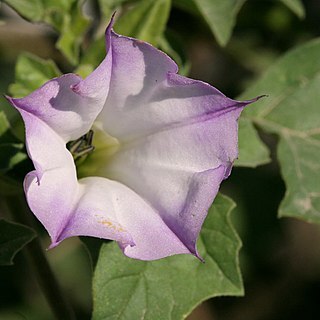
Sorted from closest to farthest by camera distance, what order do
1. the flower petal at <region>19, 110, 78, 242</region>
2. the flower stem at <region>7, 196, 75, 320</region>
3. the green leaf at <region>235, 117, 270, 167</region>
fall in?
the flower petal at <region>19, 110, 78, 242</region> < the flower stem at <region>7, 196, 75, 320</region> < the green leaf at <region>235, 117, 270, 167</region>

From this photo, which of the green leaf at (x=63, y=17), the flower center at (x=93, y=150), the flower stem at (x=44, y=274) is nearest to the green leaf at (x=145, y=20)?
the green leaf at (x=63, y=17)

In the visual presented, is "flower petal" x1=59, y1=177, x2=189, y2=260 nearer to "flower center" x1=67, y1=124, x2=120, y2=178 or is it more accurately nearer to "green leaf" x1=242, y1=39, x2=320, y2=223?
"flower center" x1=67, y1=124, x2=120, y2=178

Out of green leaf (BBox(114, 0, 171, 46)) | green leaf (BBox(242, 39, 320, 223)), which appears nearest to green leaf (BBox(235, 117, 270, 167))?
green leaf (BBox(242, 39, 320, 223))

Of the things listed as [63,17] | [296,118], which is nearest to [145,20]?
[63,17]

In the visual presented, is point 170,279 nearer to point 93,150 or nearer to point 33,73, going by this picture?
point 93,150

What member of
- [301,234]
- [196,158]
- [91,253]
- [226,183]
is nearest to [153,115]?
[196,158]
